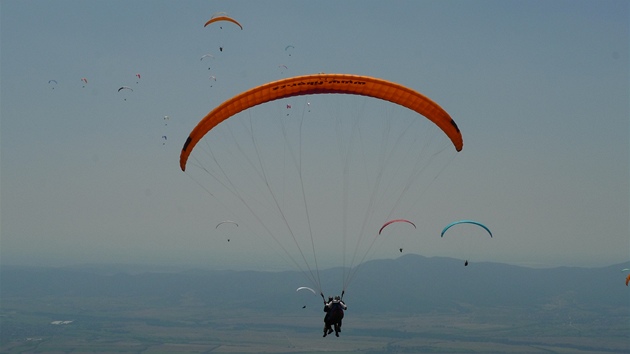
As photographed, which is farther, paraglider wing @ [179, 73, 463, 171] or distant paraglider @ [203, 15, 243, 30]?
distant paraglider @ [203, 15, 243, 30]

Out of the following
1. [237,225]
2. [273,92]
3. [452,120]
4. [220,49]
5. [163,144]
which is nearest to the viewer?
[273,92]

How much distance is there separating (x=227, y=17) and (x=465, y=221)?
58.2 ft

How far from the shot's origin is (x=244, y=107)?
25.9 metres

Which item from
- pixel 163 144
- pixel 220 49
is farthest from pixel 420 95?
pixel 163 144

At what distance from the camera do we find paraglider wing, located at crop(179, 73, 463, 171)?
2542cm

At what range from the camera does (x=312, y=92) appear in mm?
26016

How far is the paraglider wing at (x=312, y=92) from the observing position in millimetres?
25422

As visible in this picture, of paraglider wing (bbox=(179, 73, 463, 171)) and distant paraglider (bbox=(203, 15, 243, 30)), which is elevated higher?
distant paraglider (bbox=(203, 15, 243, 30))

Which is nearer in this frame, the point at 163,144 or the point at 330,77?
the point at 330,77

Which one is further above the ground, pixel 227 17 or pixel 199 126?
pixel 227 17

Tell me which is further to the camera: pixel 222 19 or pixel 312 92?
pixel 222 19

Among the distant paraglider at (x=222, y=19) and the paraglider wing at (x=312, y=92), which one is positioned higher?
the distant paraglider at (x=222, y=19)

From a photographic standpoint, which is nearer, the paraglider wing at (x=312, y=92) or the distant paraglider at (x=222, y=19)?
the paraglider wing at (x=312, y=92)

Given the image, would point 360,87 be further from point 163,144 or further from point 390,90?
point 163,144
